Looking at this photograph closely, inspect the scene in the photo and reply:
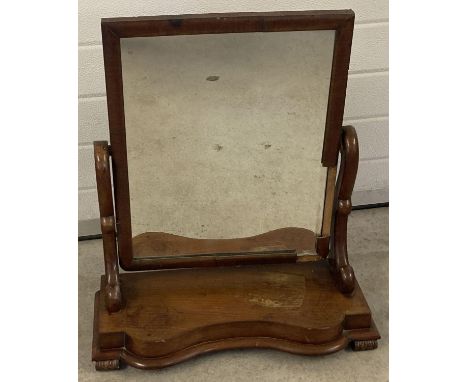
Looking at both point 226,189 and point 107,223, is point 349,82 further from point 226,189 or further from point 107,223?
point 107,223

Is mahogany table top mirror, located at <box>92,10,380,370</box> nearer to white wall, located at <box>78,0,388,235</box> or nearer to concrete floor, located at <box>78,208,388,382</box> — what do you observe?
concrete floor, located at <box>78,208,388,382</box>

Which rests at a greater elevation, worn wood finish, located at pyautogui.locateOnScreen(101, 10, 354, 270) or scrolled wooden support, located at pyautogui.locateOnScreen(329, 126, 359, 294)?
worn wood finish, located at pyautogui.locateOnScreen(101, 10, 354, 270)

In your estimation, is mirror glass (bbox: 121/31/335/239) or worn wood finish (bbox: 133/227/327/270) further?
worn wood finish (bbox: 133/227/327/270)

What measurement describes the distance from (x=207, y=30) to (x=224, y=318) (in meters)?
0.62

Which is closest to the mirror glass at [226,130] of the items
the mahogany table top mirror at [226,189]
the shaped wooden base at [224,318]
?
the mahogany table top mirror at [226,189]

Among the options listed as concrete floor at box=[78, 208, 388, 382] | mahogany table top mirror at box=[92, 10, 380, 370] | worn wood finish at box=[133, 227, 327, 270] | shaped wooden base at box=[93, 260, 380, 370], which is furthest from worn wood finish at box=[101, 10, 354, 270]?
concrete floor at box=[78, 208, 388, 382]

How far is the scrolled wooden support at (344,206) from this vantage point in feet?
6.04

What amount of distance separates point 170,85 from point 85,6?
15.2 inches

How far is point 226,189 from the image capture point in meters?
1.89

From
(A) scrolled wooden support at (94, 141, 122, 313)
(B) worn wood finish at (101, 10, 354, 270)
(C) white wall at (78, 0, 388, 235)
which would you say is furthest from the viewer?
(C) white wall at (78, 0, 388, 235)

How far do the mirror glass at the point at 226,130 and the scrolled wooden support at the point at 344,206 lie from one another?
4 cm

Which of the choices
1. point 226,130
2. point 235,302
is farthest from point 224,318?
point 226,130

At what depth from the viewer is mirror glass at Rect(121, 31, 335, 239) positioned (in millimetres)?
1724

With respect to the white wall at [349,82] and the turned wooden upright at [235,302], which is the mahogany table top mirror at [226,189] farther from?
the white wall at [349,82]
